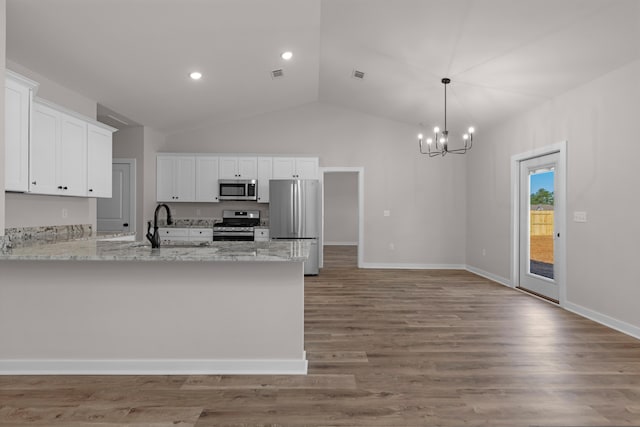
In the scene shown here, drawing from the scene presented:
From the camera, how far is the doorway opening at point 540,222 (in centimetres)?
455

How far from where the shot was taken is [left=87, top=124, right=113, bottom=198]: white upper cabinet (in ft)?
13.7

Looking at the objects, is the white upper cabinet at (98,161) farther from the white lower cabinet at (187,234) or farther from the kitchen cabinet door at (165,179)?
the kitchen cabinet door at (165,179)

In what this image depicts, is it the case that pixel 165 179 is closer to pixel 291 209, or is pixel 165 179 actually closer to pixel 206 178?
pixel 206 178

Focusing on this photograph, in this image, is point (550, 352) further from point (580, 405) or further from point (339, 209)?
point (339, 209)

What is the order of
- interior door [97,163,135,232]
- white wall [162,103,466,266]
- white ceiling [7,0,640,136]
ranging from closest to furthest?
white ceiling [7,0,640,136] → interior door [97,163,135,232] → white wall [162,103,466,266]

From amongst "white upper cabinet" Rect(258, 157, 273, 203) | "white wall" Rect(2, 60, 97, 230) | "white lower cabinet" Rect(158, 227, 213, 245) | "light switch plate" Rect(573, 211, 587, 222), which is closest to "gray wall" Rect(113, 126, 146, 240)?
"white lower cabinet" Rect(158, 227, 213, 245)

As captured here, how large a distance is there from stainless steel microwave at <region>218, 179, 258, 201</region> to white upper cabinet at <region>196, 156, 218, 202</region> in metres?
0.16

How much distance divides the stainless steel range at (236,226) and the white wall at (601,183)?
4.44 m

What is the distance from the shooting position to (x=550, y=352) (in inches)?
119

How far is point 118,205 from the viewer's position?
621 cm

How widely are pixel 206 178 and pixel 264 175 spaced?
40.0 inches

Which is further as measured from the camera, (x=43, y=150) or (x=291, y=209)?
(x=291, y=209)

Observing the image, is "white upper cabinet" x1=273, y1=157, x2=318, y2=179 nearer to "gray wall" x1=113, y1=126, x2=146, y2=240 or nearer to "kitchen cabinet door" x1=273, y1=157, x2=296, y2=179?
"kitchen cabinet door" x1=273, y1=157, x2=296, y2=179

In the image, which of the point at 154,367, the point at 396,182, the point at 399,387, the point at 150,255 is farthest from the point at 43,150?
the point at 396,182
